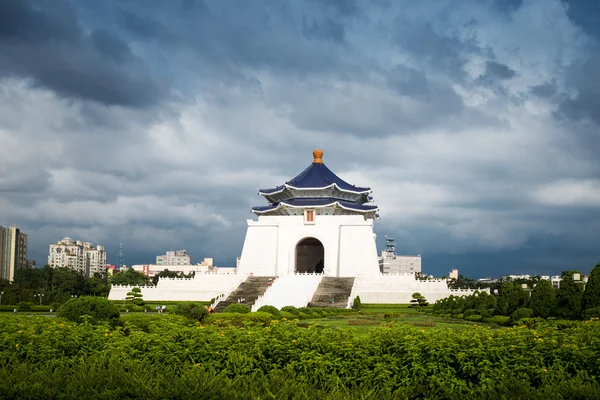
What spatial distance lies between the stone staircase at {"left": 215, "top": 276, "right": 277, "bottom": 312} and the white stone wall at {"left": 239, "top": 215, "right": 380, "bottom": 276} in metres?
4.22

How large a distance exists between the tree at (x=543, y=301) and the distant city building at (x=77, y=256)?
8869 centimetres

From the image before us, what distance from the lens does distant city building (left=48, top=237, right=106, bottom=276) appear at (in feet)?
344

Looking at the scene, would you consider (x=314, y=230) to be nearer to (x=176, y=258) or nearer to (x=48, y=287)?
(x=48, y=287)

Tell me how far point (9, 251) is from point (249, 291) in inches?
2619

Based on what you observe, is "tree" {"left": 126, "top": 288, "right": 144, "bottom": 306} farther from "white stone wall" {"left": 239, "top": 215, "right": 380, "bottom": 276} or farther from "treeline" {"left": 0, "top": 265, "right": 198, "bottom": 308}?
"white stone wall" {"left": 239, "top": 215, "right": 380, "bottom": 276}

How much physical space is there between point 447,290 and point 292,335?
83.1ft

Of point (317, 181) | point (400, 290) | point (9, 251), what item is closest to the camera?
point (400, 290)

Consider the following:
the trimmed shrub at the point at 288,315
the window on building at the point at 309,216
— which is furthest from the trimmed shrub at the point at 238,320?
the window on building at the point at 309,216

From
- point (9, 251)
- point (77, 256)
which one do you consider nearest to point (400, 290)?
point (9, 251)

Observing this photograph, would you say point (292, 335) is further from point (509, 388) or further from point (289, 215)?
point (289, 215)

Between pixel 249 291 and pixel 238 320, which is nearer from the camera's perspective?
pixel 238 320

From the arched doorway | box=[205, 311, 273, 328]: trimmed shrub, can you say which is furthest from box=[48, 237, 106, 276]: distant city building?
box=[205, 311, 273, 328]: trimmed shrub

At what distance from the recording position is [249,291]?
3075cm

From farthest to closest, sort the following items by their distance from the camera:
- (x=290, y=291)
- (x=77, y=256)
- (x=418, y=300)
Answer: (x=77, y=256) < (x=290, y=291) < (x=418, y=300)
